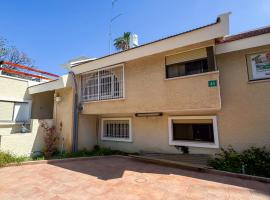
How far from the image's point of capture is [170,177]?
7699mm

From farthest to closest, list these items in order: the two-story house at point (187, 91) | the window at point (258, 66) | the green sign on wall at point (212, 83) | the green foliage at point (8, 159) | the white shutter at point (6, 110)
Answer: the white shutter at point (6, 110), the green foliage at point (8, 159), the window at point (258, 66), the two-story house at point (187, 91), the green sign on wall at point (212, 83)

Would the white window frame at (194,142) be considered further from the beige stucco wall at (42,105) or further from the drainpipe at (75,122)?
the beige stucco wall at (42,105)

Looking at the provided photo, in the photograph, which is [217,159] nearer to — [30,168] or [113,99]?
[113,99]

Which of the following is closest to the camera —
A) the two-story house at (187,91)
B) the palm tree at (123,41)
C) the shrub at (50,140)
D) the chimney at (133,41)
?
the two-story house at (187,91)

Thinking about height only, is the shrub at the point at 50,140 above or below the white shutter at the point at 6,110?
below

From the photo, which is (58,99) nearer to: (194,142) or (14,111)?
(14,111)

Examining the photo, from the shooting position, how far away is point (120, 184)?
678cm

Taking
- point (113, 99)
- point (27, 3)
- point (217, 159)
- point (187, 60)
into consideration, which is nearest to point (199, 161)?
point (217, 159)

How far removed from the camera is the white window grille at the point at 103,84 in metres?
11.9

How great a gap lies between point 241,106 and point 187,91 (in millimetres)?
3211

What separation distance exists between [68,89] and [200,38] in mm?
10793

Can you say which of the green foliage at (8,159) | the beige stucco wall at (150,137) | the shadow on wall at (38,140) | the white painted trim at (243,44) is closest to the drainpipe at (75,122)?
the shadow on wall at (38,140)

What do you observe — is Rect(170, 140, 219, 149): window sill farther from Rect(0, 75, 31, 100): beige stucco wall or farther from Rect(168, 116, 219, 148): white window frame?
Rect(0, 75, 31, 100): beige stucco wall

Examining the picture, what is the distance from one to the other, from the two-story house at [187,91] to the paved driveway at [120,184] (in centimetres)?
286
